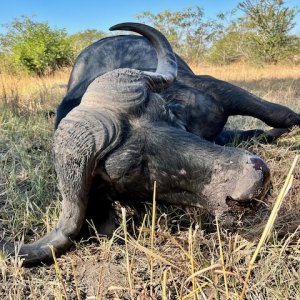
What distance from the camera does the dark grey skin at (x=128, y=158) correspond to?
178cm

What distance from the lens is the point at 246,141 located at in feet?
11.9

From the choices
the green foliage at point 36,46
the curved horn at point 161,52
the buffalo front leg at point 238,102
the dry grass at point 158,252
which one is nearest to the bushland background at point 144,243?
the dry grass at point 158,252

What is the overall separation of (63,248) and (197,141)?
0.84 m

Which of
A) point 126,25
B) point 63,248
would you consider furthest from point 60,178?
point 126,25

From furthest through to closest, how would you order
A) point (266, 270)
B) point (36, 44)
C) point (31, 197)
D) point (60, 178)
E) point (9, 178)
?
1. point (36, 44)
2. point (9, 178)
3. point (31, 197)
4. point (60, 178)
5. point (266, 270)

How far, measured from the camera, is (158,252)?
2.08 meters

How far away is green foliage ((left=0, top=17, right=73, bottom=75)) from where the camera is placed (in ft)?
68.9

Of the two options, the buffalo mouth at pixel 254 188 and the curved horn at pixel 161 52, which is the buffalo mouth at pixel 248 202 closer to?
the buffalo mouth at pixel 254 188

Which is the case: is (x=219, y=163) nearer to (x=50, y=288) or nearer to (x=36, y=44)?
(x=50, y=288)

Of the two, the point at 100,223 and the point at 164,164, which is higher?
the point at 164,164

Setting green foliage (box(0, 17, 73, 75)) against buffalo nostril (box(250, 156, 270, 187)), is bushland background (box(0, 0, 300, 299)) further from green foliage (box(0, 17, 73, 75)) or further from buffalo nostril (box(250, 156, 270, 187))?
green foliage (box(0, 17, 73, 75))

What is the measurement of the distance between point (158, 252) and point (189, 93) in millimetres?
1207

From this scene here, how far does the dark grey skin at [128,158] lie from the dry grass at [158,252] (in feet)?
0.44

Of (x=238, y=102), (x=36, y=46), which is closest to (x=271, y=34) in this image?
(x=36, y=46)
